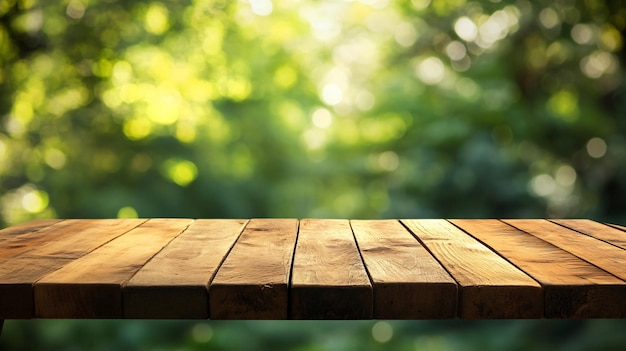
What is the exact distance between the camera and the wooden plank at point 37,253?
1127 millimetres

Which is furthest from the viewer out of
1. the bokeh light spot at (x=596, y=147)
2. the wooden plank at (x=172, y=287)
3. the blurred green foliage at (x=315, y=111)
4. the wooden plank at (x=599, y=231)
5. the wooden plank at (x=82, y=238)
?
the bokeh light spot at (x=596, y=147)

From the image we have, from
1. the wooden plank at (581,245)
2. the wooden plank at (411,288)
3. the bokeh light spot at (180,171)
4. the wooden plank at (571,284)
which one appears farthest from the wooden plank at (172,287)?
the bokeh light spot at (180,171)

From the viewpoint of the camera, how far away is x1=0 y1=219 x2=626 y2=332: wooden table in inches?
43.6

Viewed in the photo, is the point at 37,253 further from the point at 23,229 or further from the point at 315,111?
the point at 315,111

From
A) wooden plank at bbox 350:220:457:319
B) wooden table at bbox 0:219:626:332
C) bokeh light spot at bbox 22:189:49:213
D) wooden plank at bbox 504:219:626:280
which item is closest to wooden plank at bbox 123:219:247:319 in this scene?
wooden table at bbox 0:219:626:332

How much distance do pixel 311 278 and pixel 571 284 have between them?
0.38 meters

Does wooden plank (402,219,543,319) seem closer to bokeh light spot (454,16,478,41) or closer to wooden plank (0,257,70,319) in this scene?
wooden plank (0,257,70,319)

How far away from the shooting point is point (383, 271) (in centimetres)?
121

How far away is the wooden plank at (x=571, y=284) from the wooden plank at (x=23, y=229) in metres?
1.00

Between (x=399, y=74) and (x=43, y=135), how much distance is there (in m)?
2.13

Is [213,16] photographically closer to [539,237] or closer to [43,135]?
[43,135]

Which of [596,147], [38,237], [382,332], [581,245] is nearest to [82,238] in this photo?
[38,237]

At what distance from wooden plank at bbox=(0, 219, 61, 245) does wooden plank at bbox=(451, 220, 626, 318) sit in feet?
3.28

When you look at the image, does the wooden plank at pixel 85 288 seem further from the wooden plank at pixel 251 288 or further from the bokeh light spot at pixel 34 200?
the bokeh light spot at pixel 34 200
